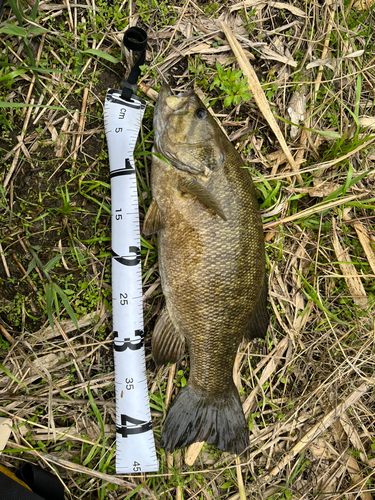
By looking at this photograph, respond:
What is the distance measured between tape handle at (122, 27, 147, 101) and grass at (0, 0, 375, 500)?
120 millimetres

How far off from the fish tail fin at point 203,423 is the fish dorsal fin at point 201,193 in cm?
137

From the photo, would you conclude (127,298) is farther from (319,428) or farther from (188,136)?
(319,428)

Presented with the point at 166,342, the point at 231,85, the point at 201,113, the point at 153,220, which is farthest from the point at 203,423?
the point at 231,85

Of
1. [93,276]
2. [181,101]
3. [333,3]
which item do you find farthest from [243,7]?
[93,276]

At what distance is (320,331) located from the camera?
2912 millimetres

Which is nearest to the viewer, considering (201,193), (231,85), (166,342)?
(201,193)

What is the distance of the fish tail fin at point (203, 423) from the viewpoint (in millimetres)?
2449

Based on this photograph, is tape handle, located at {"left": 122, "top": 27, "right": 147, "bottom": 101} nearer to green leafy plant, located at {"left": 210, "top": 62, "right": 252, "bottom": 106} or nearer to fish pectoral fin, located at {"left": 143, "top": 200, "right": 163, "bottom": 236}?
green leafy plant, located at {"left": 210, "top": 62, "right": 252, "bottom": 106}

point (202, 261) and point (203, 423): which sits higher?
point (202, 261)

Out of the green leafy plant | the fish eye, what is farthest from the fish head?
the green leafy plant

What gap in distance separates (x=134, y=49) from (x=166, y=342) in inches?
88.1

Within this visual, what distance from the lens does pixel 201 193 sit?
222 centimetres

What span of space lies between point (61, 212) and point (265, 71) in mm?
2122

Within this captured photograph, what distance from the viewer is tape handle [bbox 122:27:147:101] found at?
2.39m
